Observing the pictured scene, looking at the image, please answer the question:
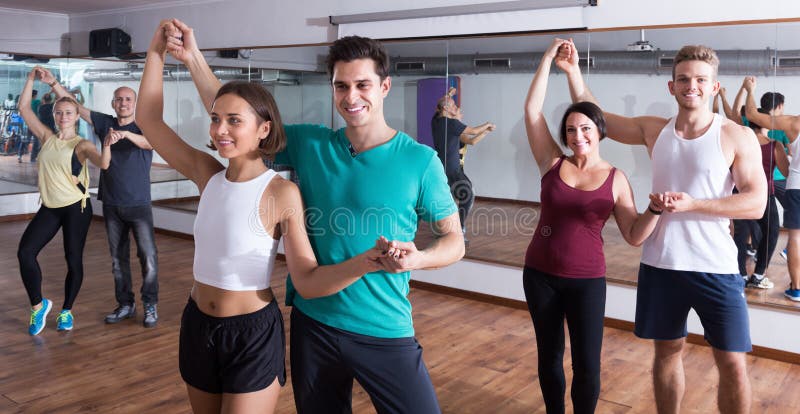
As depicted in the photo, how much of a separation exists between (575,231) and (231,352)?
1432 mm

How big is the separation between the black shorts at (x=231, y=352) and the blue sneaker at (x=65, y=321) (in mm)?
3009

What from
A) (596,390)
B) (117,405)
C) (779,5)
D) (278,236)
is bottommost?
(117,405)

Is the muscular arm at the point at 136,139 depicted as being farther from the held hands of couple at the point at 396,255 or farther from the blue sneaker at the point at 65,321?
the held hands of couple at the point at 396,255

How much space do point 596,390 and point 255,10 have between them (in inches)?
210

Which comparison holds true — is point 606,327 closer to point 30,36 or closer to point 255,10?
point 255,10

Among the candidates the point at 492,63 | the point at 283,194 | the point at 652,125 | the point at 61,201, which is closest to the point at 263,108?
the point at 283,194

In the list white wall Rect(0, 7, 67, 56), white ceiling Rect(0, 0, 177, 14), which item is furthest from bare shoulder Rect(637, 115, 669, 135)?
white wall Rect(0, 7, 67, 56)

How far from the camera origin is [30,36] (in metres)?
8.65

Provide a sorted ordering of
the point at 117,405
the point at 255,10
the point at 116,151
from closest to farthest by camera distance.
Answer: the point at 117,405
the point at 116,151
the point at 255,10

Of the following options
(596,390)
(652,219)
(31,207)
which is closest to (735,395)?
(596,390)

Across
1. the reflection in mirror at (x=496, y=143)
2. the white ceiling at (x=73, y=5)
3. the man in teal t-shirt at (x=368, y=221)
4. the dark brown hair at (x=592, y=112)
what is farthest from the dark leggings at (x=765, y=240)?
the white ceiling at (x=73, y=5)

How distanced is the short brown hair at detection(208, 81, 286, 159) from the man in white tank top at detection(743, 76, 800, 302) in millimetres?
3379

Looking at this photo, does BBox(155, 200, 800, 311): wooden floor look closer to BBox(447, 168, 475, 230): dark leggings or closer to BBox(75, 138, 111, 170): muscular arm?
BBox(447, 168, 475, 230): dark leggings

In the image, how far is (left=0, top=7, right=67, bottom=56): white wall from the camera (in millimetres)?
8461
